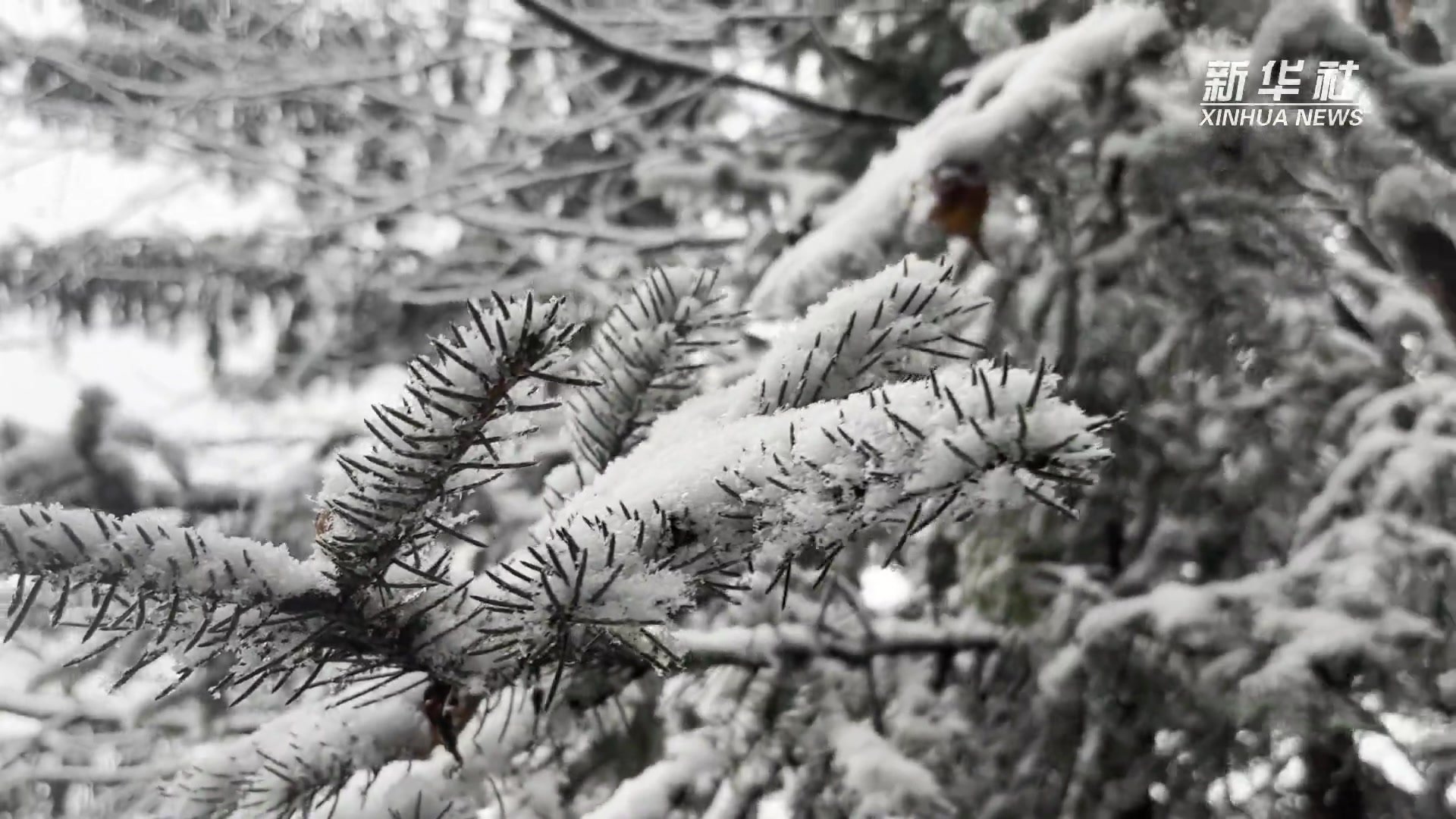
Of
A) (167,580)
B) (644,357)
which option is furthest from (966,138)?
(167,580)

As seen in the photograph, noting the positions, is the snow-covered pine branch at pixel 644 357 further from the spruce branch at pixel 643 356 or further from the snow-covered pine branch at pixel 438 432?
the snow-covered pine branch at pixel 438 432

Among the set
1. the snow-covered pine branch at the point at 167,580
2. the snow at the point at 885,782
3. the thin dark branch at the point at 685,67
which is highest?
the thin dark branch at the point at 685,67

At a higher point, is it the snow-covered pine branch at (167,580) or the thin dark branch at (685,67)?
the thin dark branch at (685,67)

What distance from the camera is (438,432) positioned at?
528mm

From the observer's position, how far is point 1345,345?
2.25 m

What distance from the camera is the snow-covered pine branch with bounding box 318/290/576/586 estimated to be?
0.50 meters

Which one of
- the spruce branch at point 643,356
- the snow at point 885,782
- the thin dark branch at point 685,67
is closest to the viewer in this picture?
the spruce branch at point 643,356

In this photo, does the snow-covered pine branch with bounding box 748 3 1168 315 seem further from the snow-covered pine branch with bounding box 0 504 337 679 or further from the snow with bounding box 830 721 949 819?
the snow-covered pine branch with bounding box 0 504 337 679

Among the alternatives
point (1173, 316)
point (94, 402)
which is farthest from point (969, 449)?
point (94, 402)

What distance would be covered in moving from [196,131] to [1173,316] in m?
3.46

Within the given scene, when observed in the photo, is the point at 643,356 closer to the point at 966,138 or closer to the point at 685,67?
the point at 966,138

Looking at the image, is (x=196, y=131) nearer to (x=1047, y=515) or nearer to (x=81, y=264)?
(x=81, y=264)

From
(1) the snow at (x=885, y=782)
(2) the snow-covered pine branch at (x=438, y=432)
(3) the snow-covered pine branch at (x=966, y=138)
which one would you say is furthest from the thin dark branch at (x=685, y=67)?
(2) the snow-covered pine branch at (x=438, y=432)

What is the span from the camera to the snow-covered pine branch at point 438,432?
1.63 ft
